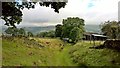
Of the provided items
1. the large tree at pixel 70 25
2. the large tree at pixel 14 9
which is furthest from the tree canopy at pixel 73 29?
the large tree at pixel 14 9

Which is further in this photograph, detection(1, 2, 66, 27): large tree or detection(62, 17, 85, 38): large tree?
detection(62, 17, 85, 38): large tree

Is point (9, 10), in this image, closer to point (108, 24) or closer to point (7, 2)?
point (7, 2)

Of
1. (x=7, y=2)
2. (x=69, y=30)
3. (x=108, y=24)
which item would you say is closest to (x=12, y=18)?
(x=7, y=2)

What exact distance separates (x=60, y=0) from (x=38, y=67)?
784cm

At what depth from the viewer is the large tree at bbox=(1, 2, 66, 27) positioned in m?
30.4

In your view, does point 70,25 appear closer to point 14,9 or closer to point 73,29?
point 73,29

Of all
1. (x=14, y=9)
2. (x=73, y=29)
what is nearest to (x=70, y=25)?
(x=73, y=29)

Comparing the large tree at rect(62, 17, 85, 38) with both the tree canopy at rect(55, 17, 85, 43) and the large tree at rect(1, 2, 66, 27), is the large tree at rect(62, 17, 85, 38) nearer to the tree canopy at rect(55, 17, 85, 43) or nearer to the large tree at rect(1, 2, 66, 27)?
the tree canopy at rect(55, 17, 85, 43)

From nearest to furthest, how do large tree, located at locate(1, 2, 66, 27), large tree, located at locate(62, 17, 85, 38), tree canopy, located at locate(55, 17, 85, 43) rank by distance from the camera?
large tree, located at locate(1, 2, 66, 27), tree canopy, located at locate(55, 17, 85, 43), large tree, located at locate(62, 17, 85, 38)

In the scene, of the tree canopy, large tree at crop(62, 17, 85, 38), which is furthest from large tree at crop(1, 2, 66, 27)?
large tree at crop(62, 17, 85, 38)

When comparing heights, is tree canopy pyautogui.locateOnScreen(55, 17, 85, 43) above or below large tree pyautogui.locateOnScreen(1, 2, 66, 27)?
below

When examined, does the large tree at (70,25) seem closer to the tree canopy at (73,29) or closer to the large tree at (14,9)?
the tree canopy at (73,29)

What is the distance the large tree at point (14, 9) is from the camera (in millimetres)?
30359

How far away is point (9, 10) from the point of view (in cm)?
3391
